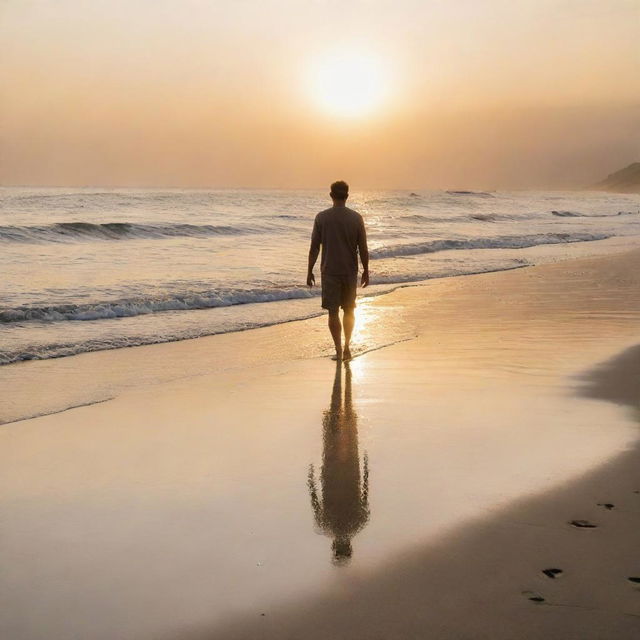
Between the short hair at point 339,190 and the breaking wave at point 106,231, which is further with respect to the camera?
the breaking wave at point 106,231

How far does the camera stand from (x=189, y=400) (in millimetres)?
6793

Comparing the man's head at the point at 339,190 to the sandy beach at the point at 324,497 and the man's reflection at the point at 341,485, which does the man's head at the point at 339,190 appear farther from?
the man's reflection at the point at 341,485

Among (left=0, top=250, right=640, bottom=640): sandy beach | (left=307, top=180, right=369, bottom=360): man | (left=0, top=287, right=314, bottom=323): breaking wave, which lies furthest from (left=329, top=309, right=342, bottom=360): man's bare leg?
(left=0, top=287, right=314, bottom=323): breaking wave

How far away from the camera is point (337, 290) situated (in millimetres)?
9023

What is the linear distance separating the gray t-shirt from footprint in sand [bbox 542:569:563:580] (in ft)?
18.9

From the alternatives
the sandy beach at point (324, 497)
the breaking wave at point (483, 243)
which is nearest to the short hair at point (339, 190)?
the sandy beach at point (324, 497)

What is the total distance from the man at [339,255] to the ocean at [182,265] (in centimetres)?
234

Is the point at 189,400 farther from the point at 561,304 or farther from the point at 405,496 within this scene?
the point at 561,304

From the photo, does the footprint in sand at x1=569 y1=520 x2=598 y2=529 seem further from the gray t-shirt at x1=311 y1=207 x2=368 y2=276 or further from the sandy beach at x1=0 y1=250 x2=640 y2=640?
the gray t-shirt at x1=311 y1=207 x2=368 y2=276

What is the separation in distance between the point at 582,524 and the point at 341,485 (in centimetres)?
137

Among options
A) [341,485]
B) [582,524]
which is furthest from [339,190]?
[582,524]

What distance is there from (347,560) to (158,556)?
85 centimetres

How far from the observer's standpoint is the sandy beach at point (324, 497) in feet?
10.4

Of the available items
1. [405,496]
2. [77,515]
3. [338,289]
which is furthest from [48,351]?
[405,496]
